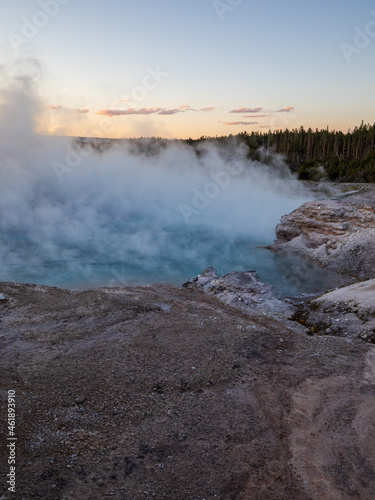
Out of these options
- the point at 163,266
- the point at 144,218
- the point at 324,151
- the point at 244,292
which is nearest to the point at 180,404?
the point at 244,292

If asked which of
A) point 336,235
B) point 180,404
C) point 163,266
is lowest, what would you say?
point 163,266

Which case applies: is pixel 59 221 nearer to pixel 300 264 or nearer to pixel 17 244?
pixel 17 244

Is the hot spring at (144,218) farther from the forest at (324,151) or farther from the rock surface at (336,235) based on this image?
the forest at (324,151)

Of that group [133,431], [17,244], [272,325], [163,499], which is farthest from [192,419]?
[17,244]

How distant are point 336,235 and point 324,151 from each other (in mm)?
34145

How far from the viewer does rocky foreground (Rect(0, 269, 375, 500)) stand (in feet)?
12.6

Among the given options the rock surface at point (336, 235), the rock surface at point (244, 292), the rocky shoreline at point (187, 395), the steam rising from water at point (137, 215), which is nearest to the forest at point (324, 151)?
the steam rising from water at point (137, 215)

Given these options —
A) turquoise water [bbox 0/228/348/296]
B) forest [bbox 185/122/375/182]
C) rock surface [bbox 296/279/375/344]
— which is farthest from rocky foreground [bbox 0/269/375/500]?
forest [bbox 185/122/375/182]

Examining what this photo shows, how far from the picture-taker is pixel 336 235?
48.2 ft

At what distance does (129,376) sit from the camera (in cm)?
566

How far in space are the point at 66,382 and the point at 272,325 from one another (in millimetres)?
4772

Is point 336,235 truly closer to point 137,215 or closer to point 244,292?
point 244,292

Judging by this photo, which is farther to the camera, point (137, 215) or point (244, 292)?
point (137, 215)

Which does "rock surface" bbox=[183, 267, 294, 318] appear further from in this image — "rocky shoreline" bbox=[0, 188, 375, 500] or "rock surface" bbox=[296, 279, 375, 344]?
"rock surface" bbox=[296, 279, 375, 344]
